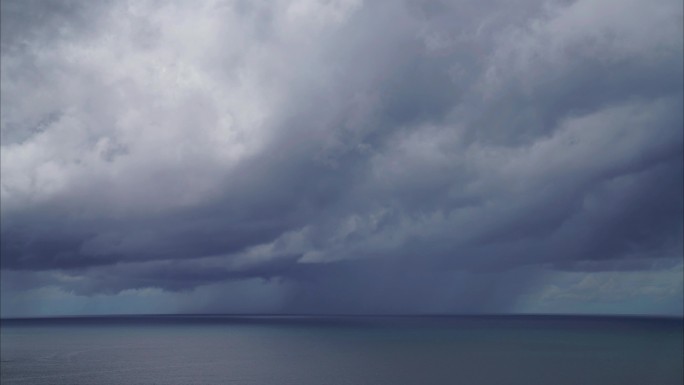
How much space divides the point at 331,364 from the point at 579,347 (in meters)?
93.6

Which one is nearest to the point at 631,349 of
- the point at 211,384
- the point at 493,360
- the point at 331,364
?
the point at 493,360

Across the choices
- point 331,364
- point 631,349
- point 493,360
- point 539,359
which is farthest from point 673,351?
point 331,364

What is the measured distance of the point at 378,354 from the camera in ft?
540

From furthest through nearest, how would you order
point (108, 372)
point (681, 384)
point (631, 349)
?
point (631, 349), point (108, 372), point (681, 384)

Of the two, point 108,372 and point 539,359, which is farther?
point 539,359

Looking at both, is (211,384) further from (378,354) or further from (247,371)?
(378,354)

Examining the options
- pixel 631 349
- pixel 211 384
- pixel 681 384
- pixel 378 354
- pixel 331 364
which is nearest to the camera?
pixel 681 384

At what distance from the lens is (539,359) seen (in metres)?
147

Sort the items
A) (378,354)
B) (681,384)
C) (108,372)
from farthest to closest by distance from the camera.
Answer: (378,354)
(108,372)
(681,384)

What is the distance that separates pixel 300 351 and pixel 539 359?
72.5 m

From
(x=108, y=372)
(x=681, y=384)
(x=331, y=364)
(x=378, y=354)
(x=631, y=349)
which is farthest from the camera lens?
(x=631, y=349)

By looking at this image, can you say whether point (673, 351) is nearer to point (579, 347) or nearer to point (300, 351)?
point (579, 347)

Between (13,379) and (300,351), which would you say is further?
(300,351)

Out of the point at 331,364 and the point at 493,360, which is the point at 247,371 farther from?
the point at 493,360
